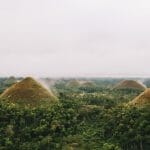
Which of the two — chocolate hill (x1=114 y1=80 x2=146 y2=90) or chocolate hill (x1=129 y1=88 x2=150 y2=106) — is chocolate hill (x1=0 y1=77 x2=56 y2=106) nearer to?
chocolate hill (x1=129 y1=88 x2=150 y2=106)

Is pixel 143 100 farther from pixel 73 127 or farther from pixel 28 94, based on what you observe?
pixel 28 94

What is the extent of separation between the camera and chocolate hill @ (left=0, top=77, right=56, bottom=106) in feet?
174

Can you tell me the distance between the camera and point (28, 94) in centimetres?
5438

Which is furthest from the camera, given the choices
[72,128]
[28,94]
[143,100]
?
[28,94]

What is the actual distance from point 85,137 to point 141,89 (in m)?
39.7

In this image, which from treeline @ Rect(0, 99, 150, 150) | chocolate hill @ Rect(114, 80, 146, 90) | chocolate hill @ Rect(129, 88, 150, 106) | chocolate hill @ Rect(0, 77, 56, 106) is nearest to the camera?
treeline @ Rect(0, 99, 150, 150)

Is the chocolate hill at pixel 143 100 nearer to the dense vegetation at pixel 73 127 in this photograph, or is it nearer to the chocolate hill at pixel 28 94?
the dense vegetation at pixel 73 127

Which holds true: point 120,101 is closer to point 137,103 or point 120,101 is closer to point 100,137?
point 137,103

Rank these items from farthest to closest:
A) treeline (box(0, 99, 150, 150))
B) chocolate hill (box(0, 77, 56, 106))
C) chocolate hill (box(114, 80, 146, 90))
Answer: chocolate hill (box(114, 80, 146, 90)) < chocolate hill (box(0, 77, 56, 106)) < treeline (box(0, 99, 150, 150))

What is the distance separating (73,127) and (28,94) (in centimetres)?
1058

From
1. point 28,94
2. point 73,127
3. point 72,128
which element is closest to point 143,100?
point 73,127

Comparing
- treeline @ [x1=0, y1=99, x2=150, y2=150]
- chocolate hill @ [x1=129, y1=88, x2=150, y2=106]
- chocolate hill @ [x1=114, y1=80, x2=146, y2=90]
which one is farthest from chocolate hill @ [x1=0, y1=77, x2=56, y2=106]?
chocolate hill @ [x1=114, y1=80, x2=146, y2=90]

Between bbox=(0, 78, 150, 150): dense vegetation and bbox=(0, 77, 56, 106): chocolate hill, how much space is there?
8.83ft

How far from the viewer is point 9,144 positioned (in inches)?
1615
